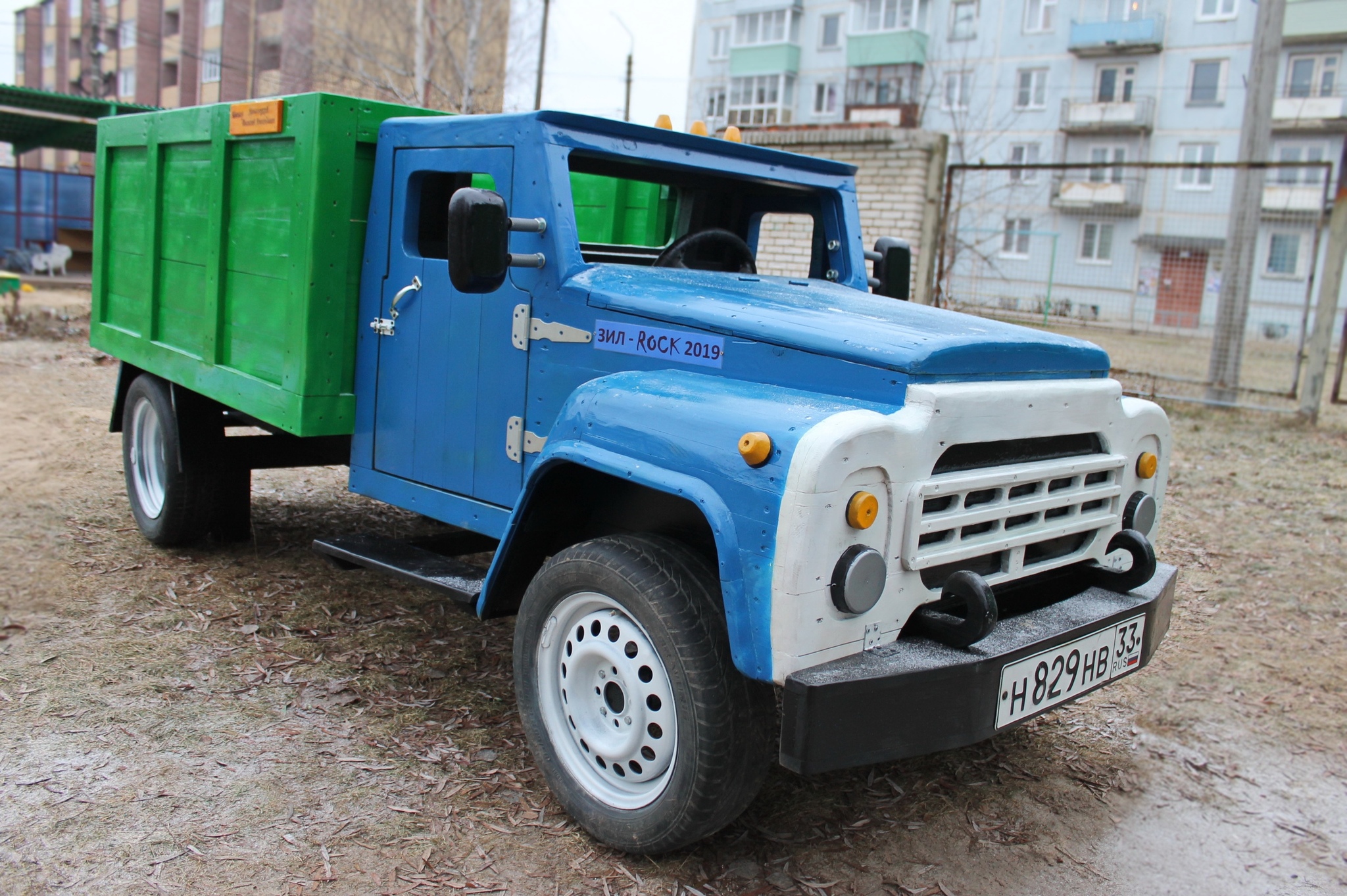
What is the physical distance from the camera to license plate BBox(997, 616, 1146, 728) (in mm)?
2701

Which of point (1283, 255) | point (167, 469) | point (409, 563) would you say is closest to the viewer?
point (409, 563)

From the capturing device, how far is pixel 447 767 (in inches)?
133

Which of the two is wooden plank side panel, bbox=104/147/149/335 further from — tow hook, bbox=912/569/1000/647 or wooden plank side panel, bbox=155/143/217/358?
tow hook, bbox=912/569/1000/647

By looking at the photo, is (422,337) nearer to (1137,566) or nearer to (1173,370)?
(1137,566)

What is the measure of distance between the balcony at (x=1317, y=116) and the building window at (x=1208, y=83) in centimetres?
180

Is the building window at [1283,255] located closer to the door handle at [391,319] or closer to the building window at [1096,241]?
the building window at [1096,241]

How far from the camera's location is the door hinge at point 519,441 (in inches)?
138

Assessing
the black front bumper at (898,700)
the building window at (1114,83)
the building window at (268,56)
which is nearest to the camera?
the black front bumper at (898,700)

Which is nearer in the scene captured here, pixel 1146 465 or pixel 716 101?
pixel 1146 465

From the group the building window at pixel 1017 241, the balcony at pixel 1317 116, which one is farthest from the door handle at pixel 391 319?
the balcony at pixel 1317 116

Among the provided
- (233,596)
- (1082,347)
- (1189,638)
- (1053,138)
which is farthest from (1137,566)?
(1053,138)

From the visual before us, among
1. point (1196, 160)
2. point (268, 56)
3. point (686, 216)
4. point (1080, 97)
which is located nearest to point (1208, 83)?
point (1080, 97)

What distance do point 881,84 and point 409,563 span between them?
39.9 metres

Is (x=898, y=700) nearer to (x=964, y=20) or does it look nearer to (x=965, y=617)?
(x=965, y=617)
